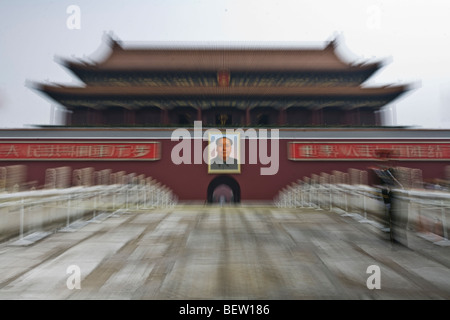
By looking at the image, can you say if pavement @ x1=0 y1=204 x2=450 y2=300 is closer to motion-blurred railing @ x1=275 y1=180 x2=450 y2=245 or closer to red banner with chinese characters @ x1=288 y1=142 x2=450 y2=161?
motion-blurred railing @ x1=275 y1=180 x2=450 y2=245

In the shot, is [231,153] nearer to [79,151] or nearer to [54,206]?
[79,151]

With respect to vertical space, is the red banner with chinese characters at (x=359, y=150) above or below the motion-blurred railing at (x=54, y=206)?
above

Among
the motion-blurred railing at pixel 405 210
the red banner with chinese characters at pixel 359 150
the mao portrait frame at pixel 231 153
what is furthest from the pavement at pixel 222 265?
the red banner with chinese characters at pixel 359 150

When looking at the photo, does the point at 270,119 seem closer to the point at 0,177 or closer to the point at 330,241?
the point at 330,241

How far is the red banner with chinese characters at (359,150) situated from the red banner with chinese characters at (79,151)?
7591 mm

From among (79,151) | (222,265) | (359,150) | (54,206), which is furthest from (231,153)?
→ (222,265)

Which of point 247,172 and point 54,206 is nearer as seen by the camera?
point 54,206

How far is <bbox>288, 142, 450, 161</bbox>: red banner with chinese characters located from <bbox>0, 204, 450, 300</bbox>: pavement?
887 centimetres

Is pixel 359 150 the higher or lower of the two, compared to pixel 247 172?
higher

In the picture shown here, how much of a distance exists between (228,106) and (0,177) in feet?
38.5

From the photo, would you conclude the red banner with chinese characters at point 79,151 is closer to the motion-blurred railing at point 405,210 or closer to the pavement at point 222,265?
the pavement at point 222,265

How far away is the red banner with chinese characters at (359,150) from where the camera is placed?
13766 mm

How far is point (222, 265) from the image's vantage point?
329 centimetres

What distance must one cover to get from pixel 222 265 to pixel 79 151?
12786 millimetres
